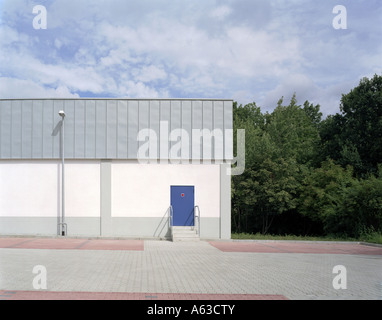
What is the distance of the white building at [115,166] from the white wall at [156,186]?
48 millimetres

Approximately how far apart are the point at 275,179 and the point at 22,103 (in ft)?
58.5

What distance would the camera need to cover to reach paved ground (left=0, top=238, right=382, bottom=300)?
7355mm

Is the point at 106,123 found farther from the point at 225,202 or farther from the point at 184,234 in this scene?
the point at 225,202

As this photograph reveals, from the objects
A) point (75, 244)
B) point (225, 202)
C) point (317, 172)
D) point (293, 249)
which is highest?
point (317, 172)

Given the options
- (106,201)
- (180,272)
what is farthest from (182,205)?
(180,272)

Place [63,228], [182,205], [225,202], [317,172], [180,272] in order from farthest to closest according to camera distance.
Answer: [317,172], [225,202], [182,205], [63,228], [180,272]

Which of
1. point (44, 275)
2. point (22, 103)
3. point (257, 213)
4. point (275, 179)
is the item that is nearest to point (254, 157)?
point (275, 179)

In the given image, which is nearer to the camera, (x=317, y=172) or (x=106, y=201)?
(x=106, y=201)

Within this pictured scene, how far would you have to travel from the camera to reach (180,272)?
31.3 feet

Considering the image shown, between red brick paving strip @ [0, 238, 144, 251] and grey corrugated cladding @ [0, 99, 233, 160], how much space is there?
14.0ft

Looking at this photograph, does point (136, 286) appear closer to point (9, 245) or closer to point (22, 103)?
point (9, 245)

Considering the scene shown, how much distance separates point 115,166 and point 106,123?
2.17 meters

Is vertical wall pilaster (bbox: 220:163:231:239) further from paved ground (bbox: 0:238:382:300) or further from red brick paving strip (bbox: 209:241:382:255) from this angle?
paved ground (bbox: 0:238:382:300)
